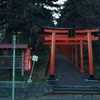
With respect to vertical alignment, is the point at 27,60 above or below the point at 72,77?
above

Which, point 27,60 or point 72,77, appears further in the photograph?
point 72,77

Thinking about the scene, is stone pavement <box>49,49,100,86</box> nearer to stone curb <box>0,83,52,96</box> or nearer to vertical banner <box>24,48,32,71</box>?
stone curb <box>0,83,52,96</box>

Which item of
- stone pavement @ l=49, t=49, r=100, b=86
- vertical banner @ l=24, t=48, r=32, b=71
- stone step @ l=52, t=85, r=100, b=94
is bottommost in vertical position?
stone step @ l=52, t=85, r=100, b=94

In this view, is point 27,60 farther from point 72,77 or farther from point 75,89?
point 72,77

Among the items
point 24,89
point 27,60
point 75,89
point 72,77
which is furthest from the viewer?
point 72,77

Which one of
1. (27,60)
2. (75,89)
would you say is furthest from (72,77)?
(27,60)

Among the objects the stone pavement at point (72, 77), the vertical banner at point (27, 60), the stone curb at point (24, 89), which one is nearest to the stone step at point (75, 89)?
the stone pavement at point (72, 77)

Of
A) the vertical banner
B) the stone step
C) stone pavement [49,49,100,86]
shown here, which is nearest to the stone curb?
the stone step

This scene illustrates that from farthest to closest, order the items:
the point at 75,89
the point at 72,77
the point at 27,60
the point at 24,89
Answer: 1. the point at 72,77
2. the point at 27,60
3. the point at 75,89
4. the point at 24,89

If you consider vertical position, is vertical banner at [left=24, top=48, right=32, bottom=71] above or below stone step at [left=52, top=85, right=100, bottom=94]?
above

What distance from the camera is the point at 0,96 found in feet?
27.7

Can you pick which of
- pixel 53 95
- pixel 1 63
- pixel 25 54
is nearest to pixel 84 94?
pixel 53 95

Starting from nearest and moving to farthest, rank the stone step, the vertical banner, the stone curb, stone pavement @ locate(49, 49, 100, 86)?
1. the stone curb
2. the stone step
3. the vertical banner
4. stone pavement @ locate(49, 49, 100, 86)

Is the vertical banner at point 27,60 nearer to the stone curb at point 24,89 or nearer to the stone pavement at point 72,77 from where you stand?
the stone curb at point 24,89
